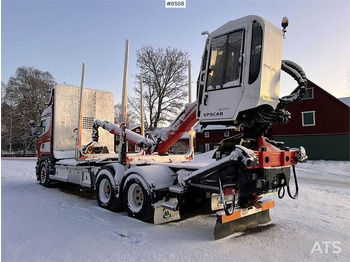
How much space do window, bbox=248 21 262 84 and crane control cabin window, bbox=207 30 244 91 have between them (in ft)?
0.54

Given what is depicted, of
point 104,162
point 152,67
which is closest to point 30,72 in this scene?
point 152,67

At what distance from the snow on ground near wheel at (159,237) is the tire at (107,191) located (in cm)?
18

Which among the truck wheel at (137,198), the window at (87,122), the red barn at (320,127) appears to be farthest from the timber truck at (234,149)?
the red barn at (320,127)

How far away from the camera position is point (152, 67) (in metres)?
26.7

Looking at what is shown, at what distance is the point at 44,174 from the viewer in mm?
10391

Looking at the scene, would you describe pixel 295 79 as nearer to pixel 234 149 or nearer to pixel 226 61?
pixel 226 61

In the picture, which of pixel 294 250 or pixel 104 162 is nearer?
pixel 294 250

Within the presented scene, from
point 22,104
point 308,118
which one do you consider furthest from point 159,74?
point 22,104

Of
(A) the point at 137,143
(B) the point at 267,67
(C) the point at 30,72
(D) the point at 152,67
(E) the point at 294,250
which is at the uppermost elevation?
(C) the point at 30,72

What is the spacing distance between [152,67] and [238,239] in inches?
930

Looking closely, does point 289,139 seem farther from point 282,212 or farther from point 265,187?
point 265,187

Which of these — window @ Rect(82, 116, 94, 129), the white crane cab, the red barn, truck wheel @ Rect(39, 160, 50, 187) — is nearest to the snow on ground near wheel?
the white crane cab

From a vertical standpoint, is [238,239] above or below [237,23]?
below

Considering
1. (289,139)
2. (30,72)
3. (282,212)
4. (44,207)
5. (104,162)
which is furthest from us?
(30,72)
